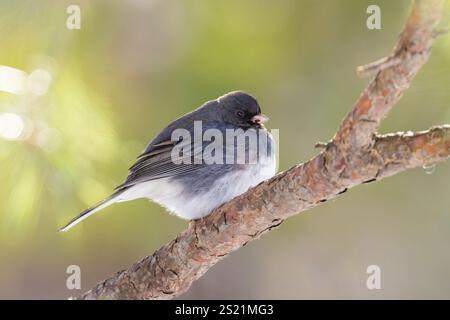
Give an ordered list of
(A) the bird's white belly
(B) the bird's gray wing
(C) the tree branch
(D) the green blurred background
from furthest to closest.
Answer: (D) the green blurred background, (B) the bird's gray wing, (A) the bird's white belly, (C) the tree branch

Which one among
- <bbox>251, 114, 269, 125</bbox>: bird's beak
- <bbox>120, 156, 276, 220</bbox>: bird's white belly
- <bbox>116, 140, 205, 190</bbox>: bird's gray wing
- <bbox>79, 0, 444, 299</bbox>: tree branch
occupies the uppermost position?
<bbox>251, 114, 269, 125</bbox>: bird's beak

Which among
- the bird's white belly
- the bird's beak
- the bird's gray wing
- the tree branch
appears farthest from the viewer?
the bird's beak

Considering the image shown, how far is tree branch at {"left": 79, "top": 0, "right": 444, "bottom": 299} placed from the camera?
55.7 inches

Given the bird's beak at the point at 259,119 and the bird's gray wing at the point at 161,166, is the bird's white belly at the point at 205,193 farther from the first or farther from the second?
the bird's beak at the point at 259,119

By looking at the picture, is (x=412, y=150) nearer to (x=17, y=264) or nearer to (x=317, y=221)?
(x=317, y=221)

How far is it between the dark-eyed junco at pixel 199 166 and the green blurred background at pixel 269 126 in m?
0.17

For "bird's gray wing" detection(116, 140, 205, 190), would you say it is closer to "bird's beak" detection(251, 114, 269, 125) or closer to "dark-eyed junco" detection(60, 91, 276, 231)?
"dark-eyed junco" detection(60, 91, 276, 231)

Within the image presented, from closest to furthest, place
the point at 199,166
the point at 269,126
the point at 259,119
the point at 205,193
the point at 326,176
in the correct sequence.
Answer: the point at 326,176
the point at 205,193
the point at 199,166
the point at 259,119
the point at 269,126

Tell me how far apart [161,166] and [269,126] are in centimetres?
116

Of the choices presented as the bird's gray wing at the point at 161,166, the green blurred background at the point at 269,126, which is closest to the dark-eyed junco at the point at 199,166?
the bird's gray wing at the point at 161,166

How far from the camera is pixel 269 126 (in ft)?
12.3

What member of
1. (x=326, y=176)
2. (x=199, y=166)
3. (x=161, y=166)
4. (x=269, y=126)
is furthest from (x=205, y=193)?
(x=269, y=126)

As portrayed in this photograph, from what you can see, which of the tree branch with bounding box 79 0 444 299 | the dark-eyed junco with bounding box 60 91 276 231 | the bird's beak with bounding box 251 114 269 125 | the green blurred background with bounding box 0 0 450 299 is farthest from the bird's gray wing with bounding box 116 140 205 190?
the tree branch with bounding box 79 0 444 299

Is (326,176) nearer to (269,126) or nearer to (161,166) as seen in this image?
(161,166)
